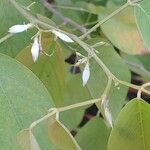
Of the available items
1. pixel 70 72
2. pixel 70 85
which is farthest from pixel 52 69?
pixel 70 72

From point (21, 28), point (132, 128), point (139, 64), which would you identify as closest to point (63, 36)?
point (21, 28)

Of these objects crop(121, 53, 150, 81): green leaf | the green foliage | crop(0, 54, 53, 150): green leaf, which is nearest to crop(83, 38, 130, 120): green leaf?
the green foliage

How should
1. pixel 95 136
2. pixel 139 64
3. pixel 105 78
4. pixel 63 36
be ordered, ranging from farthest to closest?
pixel 139 64
pixel 95 136
pixel 105 78
pixel 63 36

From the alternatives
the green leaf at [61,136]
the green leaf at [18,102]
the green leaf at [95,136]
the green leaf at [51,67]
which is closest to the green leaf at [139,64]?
the green leaf at [95,136]

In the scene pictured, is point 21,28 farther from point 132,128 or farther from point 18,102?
point 132,128

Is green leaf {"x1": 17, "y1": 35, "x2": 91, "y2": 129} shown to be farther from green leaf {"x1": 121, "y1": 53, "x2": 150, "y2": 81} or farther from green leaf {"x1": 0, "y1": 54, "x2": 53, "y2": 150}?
green leaf {"x1": 121, "y1": 53, "x2": 150, "y2": 81}

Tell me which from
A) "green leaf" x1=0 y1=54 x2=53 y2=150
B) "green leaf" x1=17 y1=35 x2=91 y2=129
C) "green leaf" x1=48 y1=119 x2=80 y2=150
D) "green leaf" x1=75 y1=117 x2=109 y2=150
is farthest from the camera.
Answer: "green leaf" x1=75 y1=117 x2=109 y2=150

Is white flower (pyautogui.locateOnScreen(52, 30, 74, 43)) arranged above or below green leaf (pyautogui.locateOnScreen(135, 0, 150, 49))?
above

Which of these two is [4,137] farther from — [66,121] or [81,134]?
[66,121]
